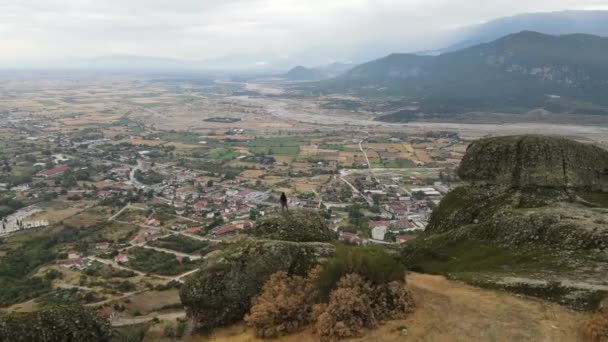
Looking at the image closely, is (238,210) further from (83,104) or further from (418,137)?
(83,104)

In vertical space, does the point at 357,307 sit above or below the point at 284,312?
above

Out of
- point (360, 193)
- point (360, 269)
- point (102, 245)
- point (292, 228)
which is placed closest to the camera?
point (360, 269)

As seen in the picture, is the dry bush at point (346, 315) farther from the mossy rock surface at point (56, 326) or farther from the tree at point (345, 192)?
the tree at point (345, 192)

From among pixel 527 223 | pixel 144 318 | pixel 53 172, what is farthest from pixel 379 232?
pixel 53 172

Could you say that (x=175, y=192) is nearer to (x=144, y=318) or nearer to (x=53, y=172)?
(x=53, y=172)

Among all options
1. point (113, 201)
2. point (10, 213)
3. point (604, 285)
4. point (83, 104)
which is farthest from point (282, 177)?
point (83, 104)

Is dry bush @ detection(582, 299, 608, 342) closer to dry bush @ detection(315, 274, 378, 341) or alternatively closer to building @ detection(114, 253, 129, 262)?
dry bush @ detection(315, 274, 378, 341)

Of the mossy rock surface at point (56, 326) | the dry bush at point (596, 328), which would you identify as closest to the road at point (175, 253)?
the mossy rock surface at point (56, 326)
